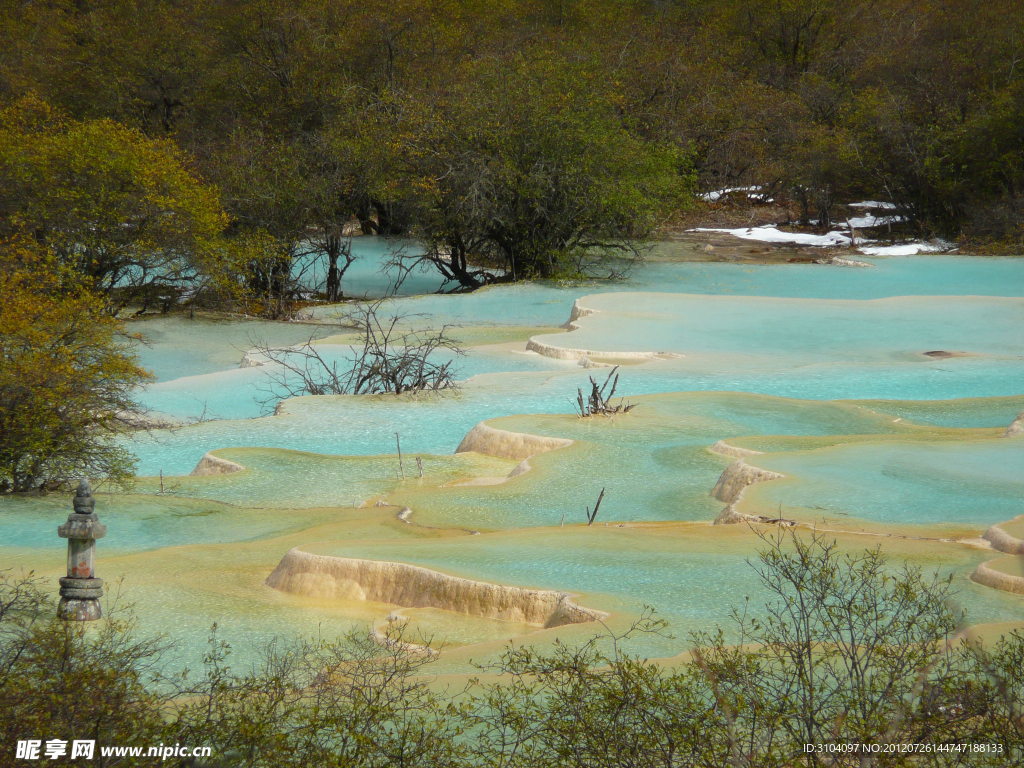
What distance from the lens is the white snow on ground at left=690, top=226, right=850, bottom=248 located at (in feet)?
95.0

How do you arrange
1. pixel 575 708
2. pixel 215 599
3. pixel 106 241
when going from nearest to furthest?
pixel 575 708 → pixel 215 599 → pixel 106 241

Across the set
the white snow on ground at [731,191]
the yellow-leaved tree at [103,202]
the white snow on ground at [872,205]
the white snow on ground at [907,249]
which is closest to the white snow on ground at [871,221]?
the white snow on ground at [872,205]

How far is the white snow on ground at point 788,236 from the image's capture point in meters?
29.0

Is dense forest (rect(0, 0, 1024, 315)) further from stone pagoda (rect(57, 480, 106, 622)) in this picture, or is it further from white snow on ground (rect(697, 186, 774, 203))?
stone pagoda (rect(57, 480, 106, 622))

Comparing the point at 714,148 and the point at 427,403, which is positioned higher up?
the point at 714,148

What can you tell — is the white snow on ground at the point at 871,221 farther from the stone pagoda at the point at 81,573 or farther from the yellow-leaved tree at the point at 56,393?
the stone pagoda at the point at 81,573

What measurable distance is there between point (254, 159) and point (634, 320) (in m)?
9.61

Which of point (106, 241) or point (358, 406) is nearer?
point (358, 406)

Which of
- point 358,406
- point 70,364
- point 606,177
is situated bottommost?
point 358,406

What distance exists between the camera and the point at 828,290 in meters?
22.2

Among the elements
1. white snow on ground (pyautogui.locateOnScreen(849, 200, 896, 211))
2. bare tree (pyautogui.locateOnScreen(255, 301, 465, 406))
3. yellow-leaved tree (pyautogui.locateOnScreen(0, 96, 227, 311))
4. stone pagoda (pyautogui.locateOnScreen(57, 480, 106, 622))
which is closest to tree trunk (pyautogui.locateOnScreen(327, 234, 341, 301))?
yellow-leaved tree (pyautogui.locateOnScreen(0, 96, 227, 311))

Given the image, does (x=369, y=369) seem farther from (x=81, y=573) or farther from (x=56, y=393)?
(x=81, y=573)

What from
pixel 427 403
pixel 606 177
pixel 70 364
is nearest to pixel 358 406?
pixel 427 403

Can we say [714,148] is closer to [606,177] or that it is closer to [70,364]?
[606,177]
